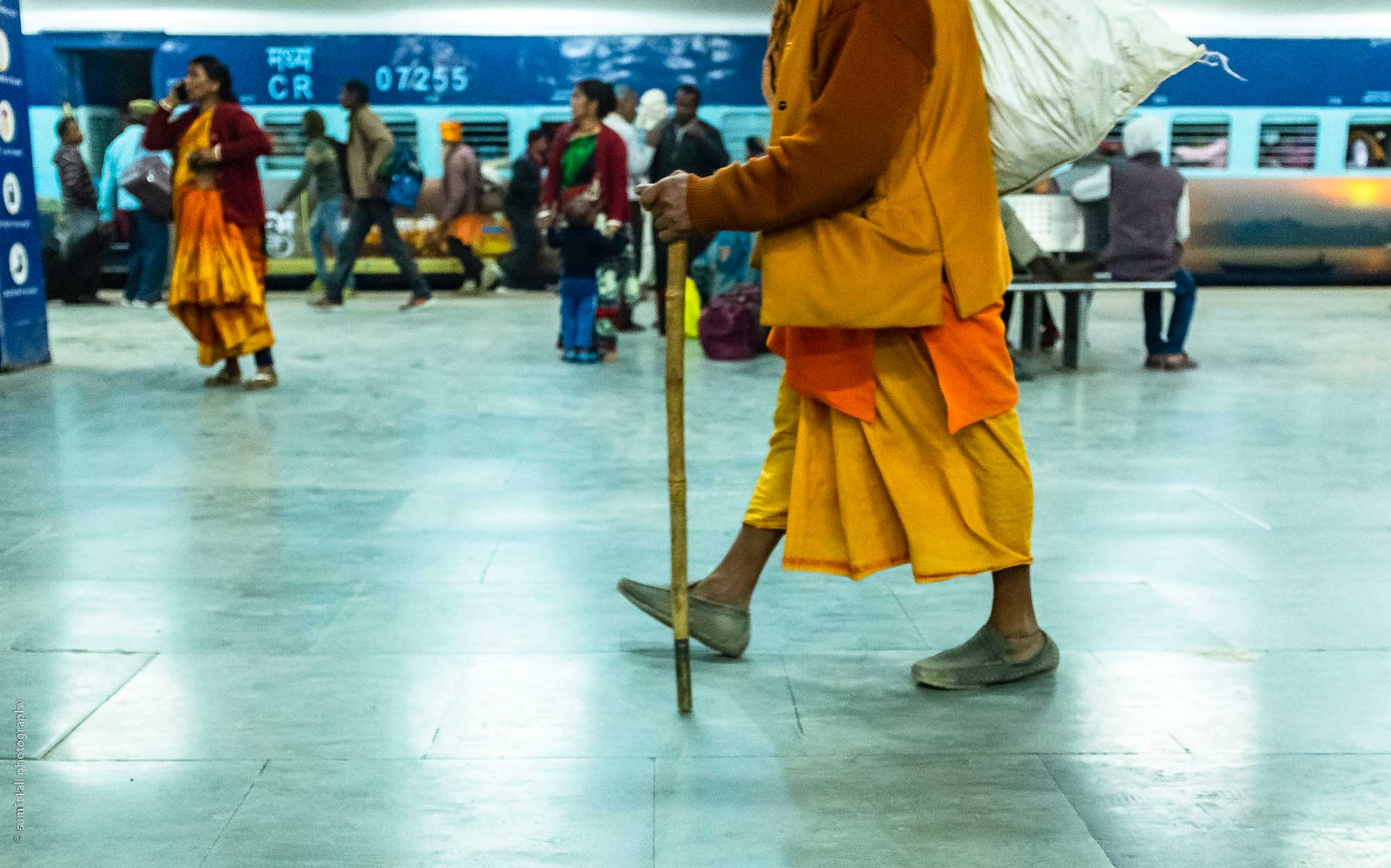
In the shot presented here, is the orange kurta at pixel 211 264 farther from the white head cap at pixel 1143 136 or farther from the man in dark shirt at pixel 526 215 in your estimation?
the man in dark shirt at pixel 526 215

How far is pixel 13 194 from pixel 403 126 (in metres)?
5.84

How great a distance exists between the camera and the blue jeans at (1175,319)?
28.6 ft

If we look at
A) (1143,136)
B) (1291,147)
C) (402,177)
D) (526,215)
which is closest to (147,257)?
(402,177)

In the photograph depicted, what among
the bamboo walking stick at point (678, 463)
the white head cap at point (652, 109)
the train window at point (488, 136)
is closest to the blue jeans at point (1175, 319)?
the white head cap at point (652, 109)

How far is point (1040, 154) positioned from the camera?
289 centimetres

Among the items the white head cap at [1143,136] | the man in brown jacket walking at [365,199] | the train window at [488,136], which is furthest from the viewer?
the train window at [488,136]

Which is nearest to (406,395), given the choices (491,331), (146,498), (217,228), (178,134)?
(217,228)

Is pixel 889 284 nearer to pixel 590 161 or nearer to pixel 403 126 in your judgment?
pixel 590 161

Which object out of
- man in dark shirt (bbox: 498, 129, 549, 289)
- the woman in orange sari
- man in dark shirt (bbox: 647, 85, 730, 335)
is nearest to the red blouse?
man in dark shirt (bbox: 647, 85, 730, 335)

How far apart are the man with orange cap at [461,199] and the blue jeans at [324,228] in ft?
3.43

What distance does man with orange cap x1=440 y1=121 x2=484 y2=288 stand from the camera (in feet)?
45.1

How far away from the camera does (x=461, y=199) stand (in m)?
13.9

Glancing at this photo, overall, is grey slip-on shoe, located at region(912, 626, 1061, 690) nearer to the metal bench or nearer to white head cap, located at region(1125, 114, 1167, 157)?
the metal bench

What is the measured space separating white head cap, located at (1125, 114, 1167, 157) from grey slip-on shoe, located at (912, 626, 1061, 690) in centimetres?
646
